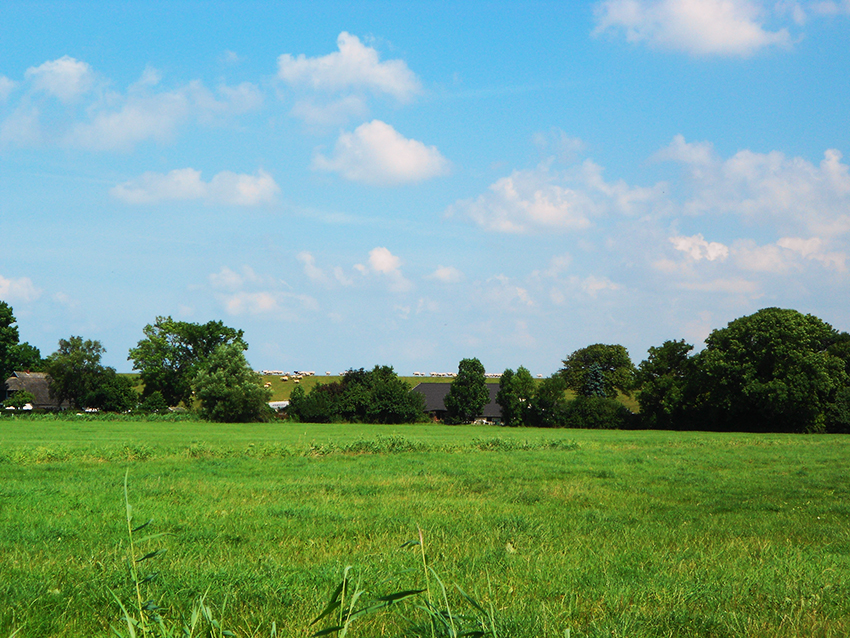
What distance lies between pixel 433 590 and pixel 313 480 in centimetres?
1083

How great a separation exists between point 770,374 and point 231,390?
2341 inches

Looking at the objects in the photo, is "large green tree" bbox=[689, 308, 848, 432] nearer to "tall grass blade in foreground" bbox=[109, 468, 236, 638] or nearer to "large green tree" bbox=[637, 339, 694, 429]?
"large green tree" bbox=[637, 339, 694, 429]

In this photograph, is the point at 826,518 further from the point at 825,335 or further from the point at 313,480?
the point at 825,335

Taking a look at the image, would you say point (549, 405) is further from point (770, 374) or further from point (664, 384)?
point (770, 374)

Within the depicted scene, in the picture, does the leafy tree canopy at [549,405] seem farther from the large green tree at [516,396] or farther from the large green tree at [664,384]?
the large green tree at [664,384]

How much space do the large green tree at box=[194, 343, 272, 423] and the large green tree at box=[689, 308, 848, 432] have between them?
50012 millimetres

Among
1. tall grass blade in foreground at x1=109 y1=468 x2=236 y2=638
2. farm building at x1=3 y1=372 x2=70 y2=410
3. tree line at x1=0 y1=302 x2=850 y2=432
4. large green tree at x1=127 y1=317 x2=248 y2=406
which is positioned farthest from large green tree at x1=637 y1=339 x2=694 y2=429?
Result: farm building at x1=3 y1=372 x2=70 y2=410

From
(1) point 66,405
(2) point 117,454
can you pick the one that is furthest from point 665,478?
→ (1) point 66,405

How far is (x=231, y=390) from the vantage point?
251 ft

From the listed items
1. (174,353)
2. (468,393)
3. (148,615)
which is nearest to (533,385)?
(468,393)

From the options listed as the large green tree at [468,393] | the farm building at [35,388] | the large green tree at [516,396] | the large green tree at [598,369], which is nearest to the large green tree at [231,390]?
the large green tree at [468,393]

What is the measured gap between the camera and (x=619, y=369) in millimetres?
109500

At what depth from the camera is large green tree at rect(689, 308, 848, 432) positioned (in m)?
64.6

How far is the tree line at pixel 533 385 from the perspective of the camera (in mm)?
66000
